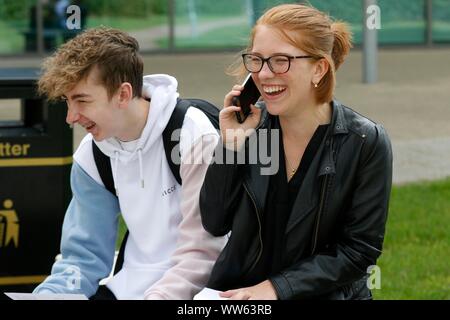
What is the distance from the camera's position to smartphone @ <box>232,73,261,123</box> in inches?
140

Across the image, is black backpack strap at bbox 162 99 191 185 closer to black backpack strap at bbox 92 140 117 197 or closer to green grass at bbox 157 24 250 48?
black backpack strap at bbox 92 140 117 197

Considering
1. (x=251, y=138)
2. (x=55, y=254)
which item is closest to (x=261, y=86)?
(x=251, y=138)

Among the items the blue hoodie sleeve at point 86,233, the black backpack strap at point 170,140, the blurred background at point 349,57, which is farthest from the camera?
the blurred background at point 349,57

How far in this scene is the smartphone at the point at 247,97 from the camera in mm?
3559

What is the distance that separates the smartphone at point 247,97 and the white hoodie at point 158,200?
287 mm

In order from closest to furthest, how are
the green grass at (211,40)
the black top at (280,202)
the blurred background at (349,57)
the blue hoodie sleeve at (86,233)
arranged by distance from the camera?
the black top at (280,202) → the blue hoodie sleeve at (86,233) → the blurred background at (349,57) → the green grass at (211,40)

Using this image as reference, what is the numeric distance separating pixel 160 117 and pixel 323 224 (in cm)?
75

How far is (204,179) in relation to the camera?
142 inches

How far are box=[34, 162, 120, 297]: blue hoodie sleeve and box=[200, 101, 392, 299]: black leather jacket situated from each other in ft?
1.96

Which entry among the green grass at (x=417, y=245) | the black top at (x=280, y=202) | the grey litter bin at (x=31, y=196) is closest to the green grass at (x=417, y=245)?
the green grass at (x=417, y=245)

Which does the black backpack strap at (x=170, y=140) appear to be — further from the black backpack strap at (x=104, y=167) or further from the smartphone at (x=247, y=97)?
the smartphone at (x=247, y=97)

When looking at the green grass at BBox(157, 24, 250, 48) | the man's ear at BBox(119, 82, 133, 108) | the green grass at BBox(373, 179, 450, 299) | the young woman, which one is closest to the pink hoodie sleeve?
the young woman

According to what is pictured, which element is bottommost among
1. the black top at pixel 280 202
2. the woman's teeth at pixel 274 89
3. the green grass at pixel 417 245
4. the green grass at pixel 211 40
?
the green grass at pixel 417 245
